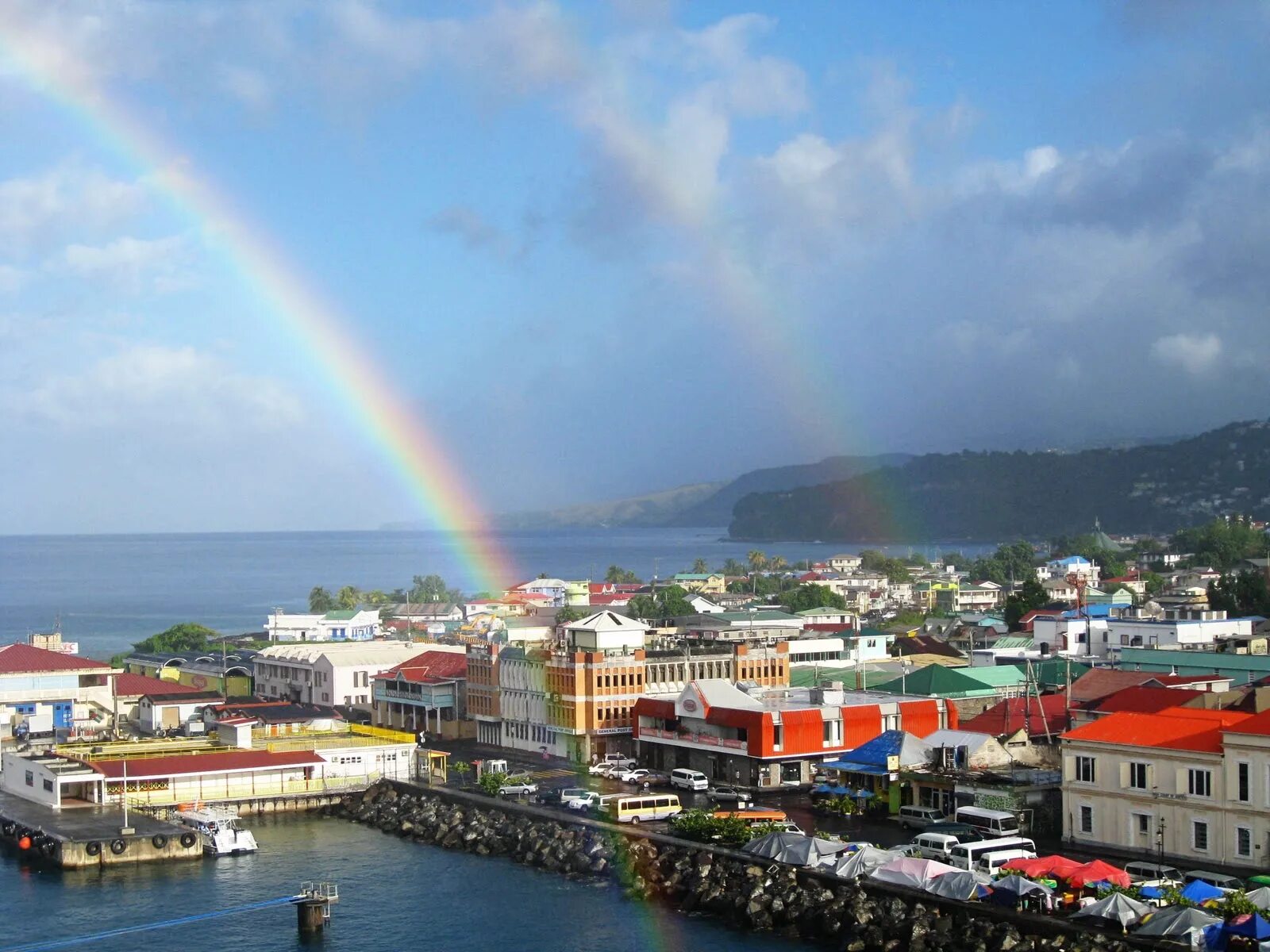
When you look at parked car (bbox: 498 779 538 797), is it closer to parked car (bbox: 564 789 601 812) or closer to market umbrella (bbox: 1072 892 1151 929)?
parked car (bbox: 564 789 601 812)

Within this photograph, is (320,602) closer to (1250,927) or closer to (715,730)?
(715,730)

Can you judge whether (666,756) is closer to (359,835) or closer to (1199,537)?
(359,835)

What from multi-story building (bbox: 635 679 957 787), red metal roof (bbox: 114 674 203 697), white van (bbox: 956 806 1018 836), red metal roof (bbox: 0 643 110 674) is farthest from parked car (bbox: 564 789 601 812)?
red metal roof (bbox: 0 643 110 674)

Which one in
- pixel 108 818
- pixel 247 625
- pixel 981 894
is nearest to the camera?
pixel 981 894

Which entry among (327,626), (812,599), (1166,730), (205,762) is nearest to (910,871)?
(1166,730)

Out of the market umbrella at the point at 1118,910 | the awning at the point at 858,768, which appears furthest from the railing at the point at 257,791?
the market umbrella at the point at 1118,910

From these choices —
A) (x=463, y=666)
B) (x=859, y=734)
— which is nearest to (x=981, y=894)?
(x=859, y=734)
